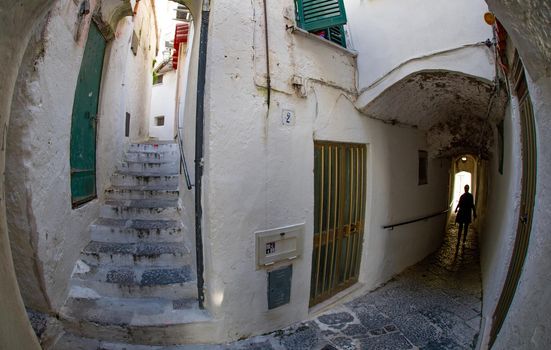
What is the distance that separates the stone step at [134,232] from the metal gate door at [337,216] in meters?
1.89

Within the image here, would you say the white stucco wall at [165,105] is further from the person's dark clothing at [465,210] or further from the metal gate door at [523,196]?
the metal gate door at [523,196]

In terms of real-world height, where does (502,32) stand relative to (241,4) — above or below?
below

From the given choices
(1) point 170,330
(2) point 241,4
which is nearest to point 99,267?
(1) point 170,330

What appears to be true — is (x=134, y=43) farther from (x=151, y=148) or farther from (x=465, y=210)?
(x=465, y=210)

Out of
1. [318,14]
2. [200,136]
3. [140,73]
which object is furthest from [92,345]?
[140,73]

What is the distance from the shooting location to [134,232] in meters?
3.70

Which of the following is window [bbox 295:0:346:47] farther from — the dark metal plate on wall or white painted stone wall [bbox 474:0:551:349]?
the dark metal plate on wall

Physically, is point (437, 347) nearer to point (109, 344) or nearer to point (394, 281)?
point (394, 281)

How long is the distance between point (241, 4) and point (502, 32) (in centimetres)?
256

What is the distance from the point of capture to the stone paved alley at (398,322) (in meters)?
3.11

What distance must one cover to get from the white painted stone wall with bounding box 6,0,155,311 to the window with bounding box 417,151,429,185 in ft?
19.9

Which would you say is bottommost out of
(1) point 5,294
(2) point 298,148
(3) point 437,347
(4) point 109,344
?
(3) point 437,347

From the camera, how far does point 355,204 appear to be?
4309 mm

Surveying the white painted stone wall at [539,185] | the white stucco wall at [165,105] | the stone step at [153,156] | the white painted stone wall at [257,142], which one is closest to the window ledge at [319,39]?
the white painted stone wall at [257,142]
